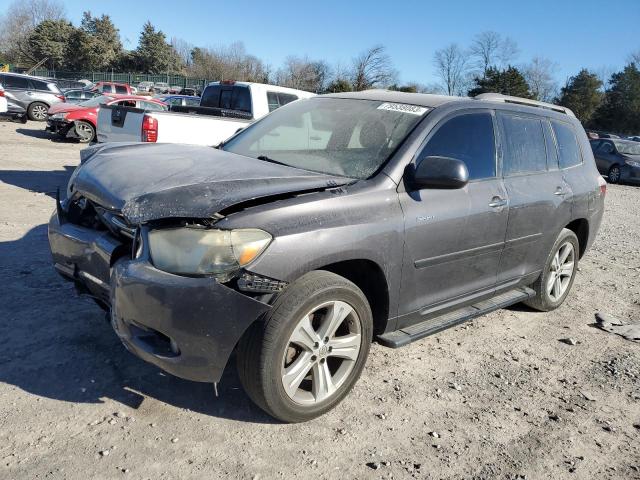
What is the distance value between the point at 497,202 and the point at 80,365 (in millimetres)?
2990

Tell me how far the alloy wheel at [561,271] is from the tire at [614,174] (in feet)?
53.4

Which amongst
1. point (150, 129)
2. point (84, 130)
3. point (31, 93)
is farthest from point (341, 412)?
point (31, 93)

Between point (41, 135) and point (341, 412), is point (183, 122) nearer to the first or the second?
point (341, 412)

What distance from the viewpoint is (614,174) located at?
19.4 meters

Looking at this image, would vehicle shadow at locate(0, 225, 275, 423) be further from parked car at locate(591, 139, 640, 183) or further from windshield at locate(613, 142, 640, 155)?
windshield at locate(613, 142, 640, 155)

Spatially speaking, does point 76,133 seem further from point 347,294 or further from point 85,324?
point 347,294

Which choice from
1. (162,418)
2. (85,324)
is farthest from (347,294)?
(85,324)

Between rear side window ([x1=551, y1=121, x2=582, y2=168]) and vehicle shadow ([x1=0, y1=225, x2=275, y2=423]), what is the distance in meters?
3.50

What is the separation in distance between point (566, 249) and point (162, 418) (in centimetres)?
392

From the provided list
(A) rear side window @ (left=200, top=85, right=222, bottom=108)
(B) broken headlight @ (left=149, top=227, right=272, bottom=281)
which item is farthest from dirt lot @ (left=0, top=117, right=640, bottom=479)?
(A) rear side window @ (left=200, top=85, right=222, bottom=108)

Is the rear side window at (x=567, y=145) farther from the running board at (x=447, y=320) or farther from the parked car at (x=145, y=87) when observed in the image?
the parked car at (x=145, y=87)

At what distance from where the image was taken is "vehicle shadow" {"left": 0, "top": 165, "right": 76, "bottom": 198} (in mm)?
8606

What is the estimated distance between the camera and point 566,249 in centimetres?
509

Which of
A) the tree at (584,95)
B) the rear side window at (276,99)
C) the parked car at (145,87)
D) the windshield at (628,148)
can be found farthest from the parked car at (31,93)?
the tree at (584,95)
